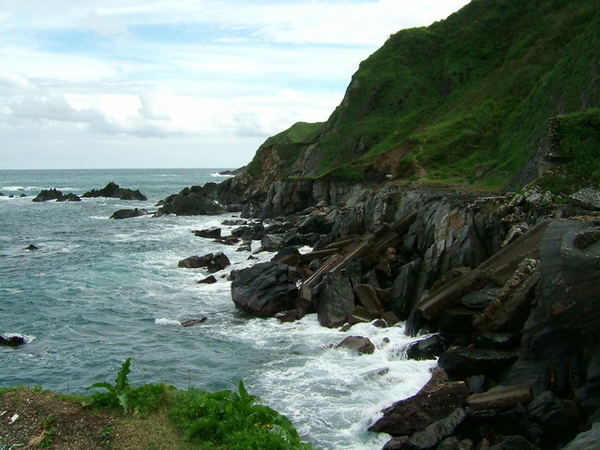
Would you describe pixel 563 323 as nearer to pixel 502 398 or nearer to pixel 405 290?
pixel 502 398

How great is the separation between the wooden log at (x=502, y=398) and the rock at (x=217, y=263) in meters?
26.0

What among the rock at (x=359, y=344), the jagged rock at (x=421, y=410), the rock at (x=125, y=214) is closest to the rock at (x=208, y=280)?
the rock at (x=359, y=344)

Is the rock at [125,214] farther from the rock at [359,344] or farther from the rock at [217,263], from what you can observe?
the rock at [359,344]

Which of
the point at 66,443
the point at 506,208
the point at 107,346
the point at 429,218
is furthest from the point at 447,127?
the point at 66,443

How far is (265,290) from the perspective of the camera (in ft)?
92.3

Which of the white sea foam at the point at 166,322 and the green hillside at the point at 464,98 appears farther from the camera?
the green hillside at the point at 464,98

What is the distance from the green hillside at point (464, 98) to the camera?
4197 cm

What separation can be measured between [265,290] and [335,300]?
4.19 metres

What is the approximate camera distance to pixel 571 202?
2317cm

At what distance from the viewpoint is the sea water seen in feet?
56.2

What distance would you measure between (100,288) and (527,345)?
26848mm

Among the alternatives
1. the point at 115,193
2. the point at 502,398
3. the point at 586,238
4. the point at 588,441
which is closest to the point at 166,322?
the point at 502,398

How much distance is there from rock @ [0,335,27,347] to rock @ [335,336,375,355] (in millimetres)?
13488

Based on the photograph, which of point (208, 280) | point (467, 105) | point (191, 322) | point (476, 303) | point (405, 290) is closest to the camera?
point (476, 303)
